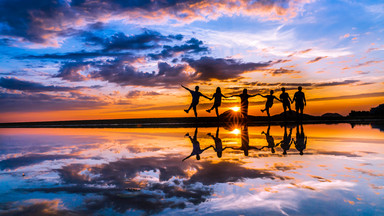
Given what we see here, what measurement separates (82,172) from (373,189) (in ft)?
13.7

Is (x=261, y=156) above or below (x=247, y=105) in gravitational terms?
below

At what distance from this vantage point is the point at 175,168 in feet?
14.6

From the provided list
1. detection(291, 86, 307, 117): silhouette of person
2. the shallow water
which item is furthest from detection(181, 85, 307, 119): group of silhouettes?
the shallow water

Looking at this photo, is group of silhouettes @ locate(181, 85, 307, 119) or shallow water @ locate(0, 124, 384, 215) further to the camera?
group of silhouettes @ locate(181, 85, 307, 119)

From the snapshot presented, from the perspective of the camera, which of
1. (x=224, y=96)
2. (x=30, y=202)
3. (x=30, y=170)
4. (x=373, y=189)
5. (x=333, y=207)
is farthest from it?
(x=224, y=96)

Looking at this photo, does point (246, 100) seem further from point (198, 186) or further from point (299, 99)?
point (198, 186)

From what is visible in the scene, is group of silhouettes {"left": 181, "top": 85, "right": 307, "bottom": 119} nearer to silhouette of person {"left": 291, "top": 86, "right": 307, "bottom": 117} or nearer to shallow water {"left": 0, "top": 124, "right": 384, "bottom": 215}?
silhouette of person {"left": 291, "top": 86, "right": 307, "bottom": 117}

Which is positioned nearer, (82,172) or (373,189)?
(373,189)

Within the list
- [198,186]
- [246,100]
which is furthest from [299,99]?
[198,186]

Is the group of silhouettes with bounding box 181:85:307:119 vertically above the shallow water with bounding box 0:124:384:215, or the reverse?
the group of silhouettes with bounding box 181:85:307:119

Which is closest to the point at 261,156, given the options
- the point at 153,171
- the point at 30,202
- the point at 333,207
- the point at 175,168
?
the point at 175,168

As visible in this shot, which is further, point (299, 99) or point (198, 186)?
point (299, 99)

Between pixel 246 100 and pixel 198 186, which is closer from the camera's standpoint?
pixel 198 186

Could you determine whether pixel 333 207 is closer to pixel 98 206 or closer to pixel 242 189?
pixel 242 189
